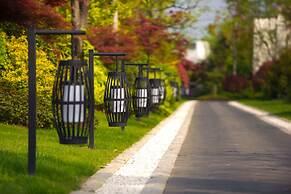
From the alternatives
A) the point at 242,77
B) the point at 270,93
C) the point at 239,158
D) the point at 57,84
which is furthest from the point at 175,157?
the point at 242,77

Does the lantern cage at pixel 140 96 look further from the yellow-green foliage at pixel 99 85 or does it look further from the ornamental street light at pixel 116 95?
the ornamental street light at pixel 116 95

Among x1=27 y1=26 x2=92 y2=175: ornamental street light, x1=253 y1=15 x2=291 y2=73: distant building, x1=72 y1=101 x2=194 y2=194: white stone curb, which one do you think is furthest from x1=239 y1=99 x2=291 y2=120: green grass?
x1=27 y1=26 x2=92 y2=175: ornamental street light

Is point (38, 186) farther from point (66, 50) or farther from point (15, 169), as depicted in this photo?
point (66, 50)

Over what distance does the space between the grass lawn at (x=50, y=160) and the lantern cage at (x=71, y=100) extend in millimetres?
650

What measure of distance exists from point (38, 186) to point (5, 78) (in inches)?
444

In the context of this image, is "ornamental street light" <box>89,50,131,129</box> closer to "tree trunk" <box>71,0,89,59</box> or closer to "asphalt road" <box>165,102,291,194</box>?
"asphalt road" <box>165,102,291,194</box>

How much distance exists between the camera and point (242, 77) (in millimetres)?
105938

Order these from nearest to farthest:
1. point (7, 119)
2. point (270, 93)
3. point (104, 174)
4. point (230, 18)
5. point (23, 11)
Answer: point (104, 174) < point (23, 11) < point (7, 119) < point (270, 93) < point (230, 18)

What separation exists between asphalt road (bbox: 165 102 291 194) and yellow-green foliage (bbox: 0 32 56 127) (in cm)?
416

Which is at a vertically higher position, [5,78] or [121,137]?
[5,78]

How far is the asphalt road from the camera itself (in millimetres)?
12438

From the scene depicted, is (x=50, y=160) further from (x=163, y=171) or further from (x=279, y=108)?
(x=279, y=108)

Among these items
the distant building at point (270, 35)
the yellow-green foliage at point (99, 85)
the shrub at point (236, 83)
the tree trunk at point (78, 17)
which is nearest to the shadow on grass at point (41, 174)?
the tree trunk at point (78, 17)

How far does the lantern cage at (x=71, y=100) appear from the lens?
1262cm
